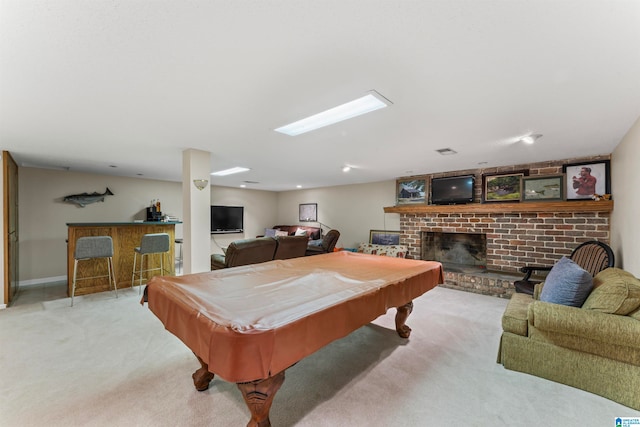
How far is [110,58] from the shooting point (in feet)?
4.77

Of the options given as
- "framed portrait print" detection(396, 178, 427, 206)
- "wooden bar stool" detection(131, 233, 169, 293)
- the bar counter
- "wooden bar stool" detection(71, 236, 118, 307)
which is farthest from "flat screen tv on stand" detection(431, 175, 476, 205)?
"wooden bar stool" detection(71, 236, 118, 307)

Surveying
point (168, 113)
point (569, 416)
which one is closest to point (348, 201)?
point (168, 113)

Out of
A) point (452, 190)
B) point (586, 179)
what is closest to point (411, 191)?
point (452, 190)

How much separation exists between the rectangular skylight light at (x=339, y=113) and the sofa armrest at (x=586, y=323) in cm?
201

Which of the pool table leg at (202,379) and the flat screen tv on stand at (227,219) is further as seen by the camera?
the flat screen tv on stand at (227,219)

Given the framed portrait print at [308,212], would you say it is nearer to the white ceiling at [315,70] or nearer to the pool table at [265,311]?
the white ceiling at [315,70]

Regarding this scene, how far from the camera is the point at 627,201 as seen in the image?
2693mm

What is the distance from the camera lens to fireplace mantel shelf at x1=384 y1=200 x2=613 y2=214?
3.56 meters

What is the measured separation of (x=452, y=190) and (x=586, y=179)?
178cm

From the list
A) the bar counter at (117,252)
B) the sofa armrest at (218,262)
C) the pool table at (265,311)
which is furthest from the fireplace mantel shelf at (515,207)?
the bar counter at (117,252)

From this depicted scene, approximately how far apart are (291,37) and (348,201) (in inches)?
229

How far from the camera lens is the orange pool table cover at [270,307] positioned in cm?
113

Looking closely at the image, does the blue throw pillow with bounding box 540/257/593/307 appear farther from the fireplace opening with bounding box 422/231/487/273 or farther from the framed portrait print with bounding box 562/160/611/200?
the fireplace opening with bounding box 422/231/487/273

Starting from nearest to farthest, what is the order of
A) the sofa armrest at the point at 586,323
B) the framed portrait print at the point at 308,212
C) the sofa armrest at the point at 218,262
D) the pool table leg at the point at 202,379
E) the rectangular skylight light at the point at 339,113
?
the sofa armrest at the point at 586,323
the pool table leg at the point at 202,379
the rectangular skylight light at the point at 339,113
the sofa armrest at the point at 218,262
the framed portrait print at the point at 308,212
